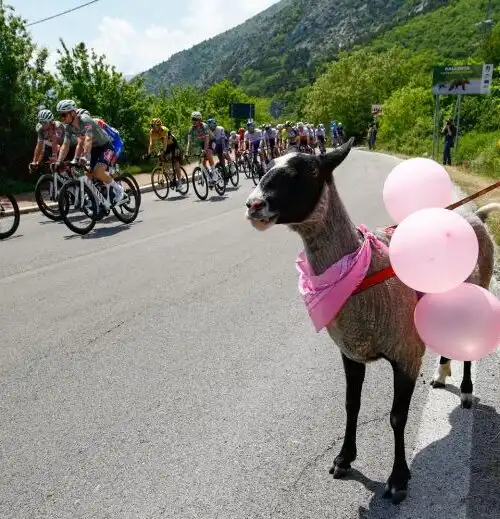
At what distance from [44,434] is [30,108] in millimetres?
15845

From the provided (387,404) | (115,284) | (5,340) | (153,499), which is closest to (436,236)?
(387,404)

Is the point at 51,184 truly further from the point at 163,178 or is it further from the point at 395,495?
the point at 395,495

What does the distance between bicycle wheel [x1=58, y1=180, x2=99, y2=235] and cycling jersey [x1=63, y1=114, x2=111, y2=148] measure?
2.88ft

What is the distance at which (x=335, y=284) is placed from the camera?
2555 mm

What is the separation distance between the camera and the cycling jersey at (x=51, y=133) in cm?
1186

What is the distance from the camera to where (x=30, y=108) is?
17.0m

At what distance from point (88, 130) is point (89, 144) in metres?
0.27

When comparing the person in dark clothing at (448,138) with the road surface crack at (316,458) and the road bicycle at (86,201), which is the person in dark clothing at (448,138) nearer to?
the road bicycle at (86,201)

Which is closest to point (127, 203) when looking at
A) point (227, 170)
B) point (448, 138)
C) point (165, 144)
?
point (165, 144)

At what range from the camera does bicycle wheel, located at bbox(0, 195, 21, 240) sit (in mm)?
10500

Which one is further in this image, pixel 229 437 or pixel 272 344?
pixel 272 344

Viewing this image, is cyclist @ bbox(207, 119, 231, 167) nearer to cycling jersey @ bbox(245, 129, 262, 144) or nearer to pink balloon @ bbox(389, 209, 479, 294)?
cycling jersey @ bbox(245, 129, 262, 144)

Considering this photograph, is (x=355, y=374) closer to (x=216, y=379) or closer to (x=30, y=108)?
(x=216, y=379)

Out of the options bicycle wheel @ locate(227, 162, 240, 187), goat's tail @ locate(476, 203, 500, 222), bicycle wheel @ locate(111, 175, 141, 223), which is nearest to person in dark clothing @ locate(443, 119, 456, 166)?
bicycle wheel @ locate(227, 162, 240, 187)
